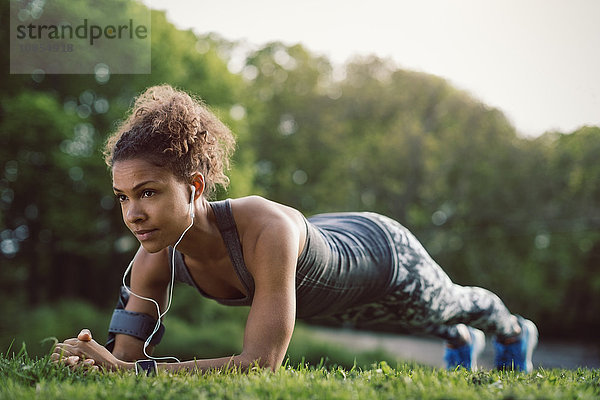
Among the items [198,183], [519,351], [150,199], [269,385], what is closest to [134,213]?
[150,199]

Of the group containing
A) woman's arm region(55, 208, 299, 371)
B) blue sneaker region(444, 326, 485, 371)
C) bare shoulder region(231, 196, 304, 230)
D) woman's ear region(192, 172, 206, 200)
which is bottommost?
blue sneaker region(444, 326, 485, 371)

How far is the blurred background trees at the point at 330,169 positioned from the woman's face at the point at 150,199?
37.1ft

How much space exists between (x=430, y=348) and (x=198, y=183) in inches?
714

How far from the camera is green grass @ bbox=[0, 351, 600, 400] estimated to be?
2197 millimetres

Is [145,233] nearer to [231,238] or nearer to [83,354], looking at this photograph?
[231,238]

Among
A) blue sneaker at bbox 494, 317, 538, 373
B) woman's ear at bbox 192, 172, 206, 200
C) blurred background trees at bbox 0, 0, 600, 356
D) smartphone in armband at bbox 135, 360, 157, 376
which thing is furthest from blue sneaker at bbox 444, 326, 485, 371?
blurred background trees at bbox 0, 0, 600, 356

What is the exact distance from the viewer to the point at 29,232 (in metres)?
15.3

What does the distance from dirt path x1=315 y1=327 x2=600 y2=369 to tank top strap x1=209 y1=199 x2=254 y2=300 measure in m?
13.3

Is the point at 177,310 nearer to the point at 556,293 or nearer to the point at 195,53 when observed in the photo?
the point at 195,53

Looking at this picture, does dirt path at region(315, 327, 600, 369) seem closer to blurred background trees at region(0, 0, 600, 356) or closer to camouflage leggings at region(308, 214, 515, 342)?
blurred background trees at region(0, 0, 600, 356)

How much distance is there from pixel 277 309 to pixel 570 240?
755 inches

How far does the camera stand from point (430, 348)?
1975 centimetres

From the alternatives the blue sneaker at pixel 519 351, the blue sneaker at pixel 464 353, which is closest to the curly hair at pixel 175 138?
the blue sneaker at pixel 464 353

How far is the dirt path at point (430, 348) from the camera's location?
16.6 metres
